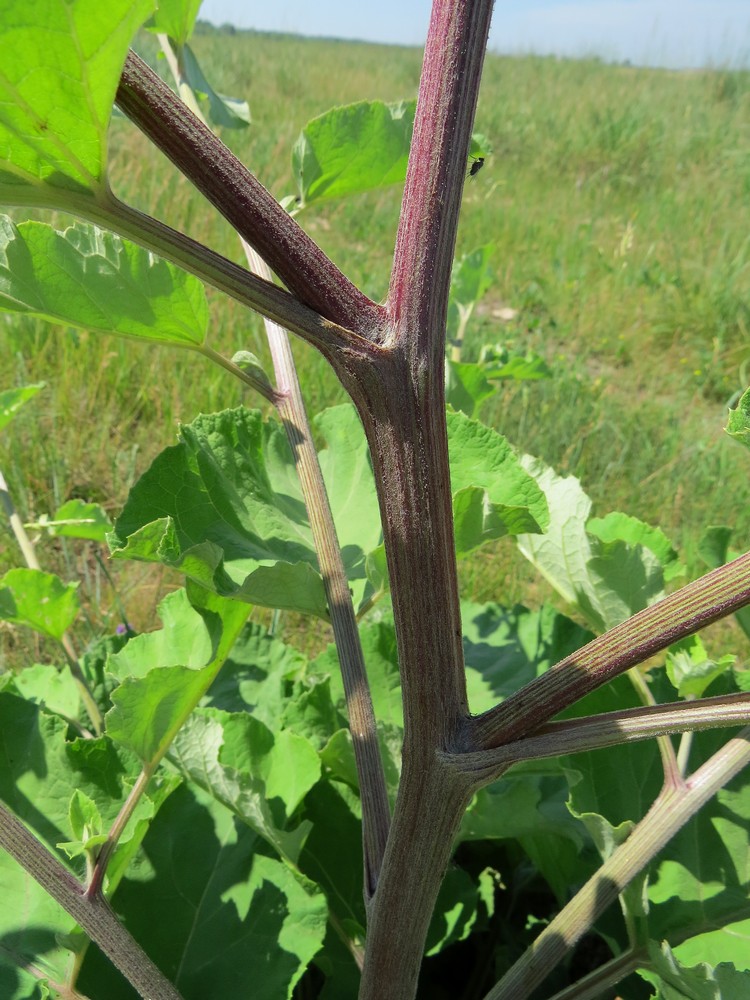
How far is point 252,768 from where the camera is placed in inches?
33.8

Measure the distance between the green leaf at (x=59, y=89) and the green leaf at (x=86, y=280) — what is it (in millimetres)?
172

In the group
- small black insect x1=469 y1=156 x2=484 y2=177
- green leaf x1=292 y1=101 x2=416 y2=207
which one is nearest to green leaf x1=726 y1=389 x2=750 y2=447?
small black insect x1=469 y1=156 x2=484 y2=177

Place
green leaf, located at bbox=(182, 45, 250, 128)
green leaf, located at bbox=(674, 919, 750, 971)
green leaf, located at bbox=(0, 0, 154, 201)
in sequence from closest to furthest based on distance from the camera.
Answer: green leaf, located at bbox=(0, 0, 154, 201)
green leaf, located at bbox=(674, 919, 750, 971)
green leaf, located at bbox=(182, 45, 250, 128)

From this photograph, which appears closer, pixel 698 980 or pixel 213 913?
pixel 698 980

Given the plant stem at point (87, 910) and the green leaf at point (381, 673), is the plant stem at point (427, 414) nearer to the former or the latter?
the plant stem at point (87, 910)

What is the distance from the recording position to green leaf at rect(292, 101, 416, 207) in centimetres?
68

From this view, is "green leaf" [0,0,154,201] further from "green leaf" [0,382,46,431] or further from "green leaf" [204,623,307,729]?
"green leaf" [204,623,307,729]

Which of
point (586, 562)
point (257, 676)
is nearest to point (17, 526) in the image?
point (257, 676)

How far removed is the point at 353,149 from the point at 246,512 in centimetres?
32

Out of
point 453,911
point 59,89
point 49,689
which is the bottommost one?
point 453,911

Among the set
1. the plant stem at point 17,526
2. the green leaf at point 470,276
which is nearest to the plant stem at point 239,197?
the plant stem at point 17,526

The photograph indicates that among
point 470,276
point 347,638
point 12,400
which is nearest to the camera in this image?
point 347,638

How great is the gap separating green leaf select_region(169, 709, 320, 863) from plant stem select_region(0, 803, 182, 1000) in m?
0.13

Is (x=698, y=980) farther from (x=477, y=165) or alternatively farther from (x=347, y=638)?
(x=477, y=165)
